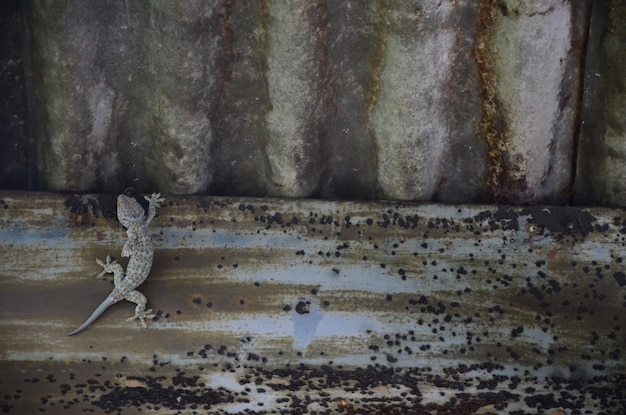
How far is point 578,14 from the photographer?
2441 millimetres

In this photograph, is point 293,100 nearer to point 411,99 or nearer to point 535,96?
point 411,99

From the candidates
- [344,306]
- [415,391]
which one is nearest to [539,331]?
[415,391]

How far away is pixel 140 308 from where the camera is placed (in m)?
2.58

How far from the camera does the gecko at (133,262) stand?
255 centimetres

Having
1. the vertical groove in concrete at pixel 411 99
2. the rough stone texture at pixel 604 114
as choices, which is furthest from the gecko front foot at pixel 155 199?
the rough stone texture at pixel 604 114

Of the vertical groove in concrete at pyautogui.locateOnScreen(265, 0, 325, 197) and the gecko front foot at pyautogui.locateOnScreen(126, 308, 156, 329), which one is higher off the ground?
the vertical groove in concrete at pyautogui.locateOnScreen(265, 0, 325, 197)

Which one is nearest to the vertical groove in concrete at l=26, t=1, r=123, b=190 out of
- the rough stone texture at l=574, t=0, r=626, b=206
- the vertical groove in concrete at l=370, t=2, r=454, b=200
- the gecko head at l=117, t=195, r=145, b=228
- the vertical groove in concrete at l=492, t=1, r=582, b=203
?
the gecko head at l=117, t=195, r=145, b=228

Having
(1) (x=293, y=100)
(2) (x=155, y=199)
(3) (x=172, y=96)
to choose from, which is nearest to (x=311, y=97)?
(1) (x=293, y=100)

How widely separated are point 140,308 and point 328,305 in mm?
551

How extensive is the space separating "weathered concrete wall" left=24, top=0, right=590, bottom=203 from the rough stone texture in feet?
0.23

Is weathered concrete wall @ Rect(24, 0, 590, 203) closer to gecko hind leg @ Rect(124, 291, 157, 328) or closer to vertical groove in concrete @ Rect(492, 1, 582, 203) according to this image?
vertical groove in concrete @ Rect(492, 1, 582, 203)

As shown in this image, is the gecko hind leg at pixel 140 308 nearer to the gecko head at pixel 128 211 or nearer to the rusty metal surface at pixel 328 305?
the rusty metal surface at pixel 328 305

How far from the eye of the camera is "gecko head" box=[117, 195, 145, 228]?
2539 millimetres

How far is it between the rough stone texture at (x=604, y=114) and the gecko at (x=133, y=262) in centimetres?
129
